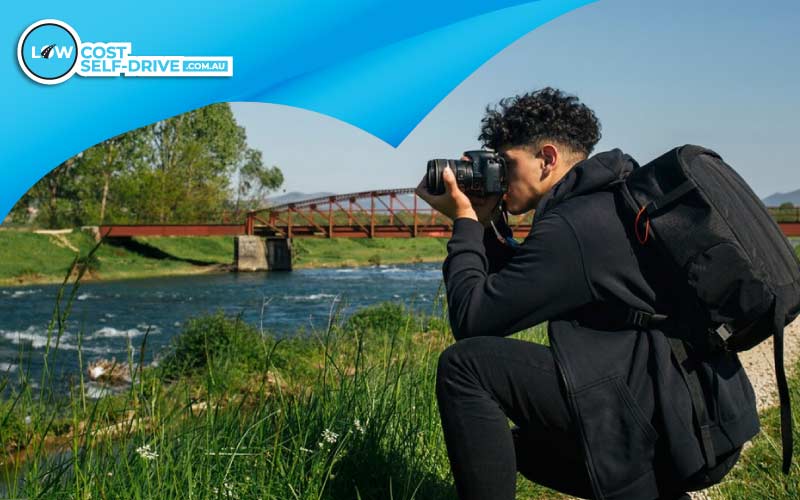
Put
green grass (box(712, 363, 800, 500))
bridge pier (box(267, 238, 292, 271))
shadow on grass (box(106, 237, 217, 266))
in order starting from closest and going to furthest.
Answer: green grass (box(712, 363, 800, 500)) → shadow on grass (box(106, 237, 217, 266)) → bridge pier (box(267, 238, 292, 271))

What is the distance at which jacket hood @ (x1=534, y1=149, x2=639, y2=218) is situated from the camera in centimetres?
227

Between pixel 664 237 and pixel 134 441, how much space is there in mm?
1901

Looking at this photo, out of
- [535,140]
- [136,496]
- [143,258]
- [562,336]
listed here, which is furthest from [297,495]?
[143,258]

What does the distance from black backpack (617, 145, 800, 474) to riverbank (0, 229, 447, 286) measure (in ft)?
94.9

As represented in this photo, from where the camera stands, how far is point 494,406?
7.69ft

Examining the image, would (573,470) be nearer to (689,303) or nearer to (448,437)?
(448,437)

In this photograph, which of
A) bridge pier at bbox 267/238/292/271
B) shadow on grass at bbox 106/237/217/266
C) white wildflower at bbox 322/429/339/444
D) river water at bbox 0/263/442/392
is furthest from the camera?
bridge pier at bbox 267/238/292/271

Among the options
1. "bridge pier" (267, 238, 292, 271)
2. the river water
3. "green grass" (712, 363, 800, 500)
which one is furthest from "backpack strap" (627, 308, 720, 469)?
"bridge pier" (267, 238, 292, 271)

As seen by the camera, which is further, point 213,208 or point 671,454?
point 213,208

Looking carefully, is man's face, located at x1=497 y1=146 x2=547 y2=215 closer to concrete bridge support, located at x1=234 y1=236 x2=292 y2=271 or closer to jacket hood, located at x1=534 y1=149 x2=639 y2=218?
jacket hood, located at x1=534 y1=149 x2=639 y2=218

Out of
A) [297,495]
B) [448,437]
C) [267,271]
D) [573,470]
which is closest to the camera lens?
[448,437]

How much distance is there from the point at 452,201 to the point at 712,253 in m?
0.80

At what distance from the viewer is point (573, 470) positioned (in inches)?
101

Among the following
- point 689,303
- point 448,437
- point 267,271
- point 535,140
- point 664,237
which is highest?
point 535,140
